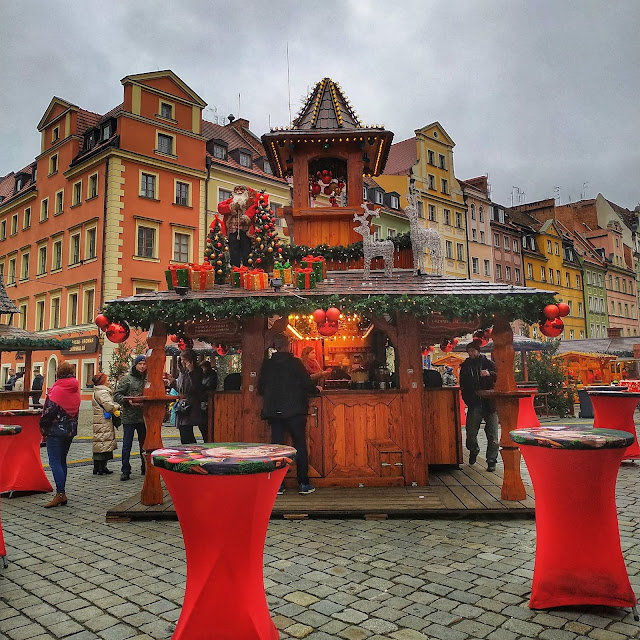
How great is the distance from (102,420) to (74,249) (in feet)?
77.6

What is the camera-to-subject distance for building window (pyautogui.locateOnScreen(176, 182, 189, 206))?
30812mm

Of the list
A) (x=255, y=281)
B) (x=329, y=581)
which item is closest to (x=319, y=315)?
(x=255, y=281)

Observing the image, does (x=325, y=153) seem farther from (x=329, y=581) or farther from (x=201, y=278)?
(x=329, y=581)

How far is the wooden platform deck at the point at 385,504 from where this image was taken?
664cm

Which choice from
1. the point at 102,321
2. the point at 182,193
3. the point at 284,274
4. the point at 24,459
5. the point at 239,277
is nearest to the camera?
the point at 102,321

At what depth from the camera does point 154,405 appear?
754cm

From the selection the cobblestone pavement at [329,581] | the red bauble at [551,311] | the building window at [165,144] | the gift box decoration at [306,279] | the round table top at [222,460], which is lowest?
the cobblestone pavement at [329,581]

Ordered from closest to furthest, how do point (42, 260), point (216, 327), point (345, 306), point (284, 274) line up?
point (345, 306)
point (284, 274)
point (216, 327)
point (42, 260)

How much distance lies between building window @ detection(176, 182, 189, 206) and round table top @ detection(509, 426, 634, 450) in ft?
95.4

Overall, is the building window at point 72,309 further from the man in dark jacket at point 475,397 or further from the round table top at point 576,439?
the round table top at point 576,439

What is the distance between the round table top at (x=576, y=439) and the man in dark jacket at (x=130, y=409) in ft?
22.8

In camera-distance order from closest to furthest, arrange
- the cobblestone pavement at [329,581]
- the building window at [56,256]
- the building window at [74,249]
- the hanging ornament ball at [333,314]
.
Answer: the cobblestone pavement at [329,581]
the hanging ornament ball at [333,314]
the building window at [74,249]
the building window at [56,256]

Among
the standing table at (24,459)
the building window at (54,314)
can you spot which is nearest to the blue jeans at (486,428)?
the standing table at (24,459)

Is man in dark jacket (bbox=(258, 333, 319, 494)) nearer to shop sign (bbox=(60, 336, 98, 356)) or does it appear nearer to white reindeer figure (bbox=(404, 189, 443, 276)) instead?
white reindeer figure (bbox=(404, 189, 443, 276))
